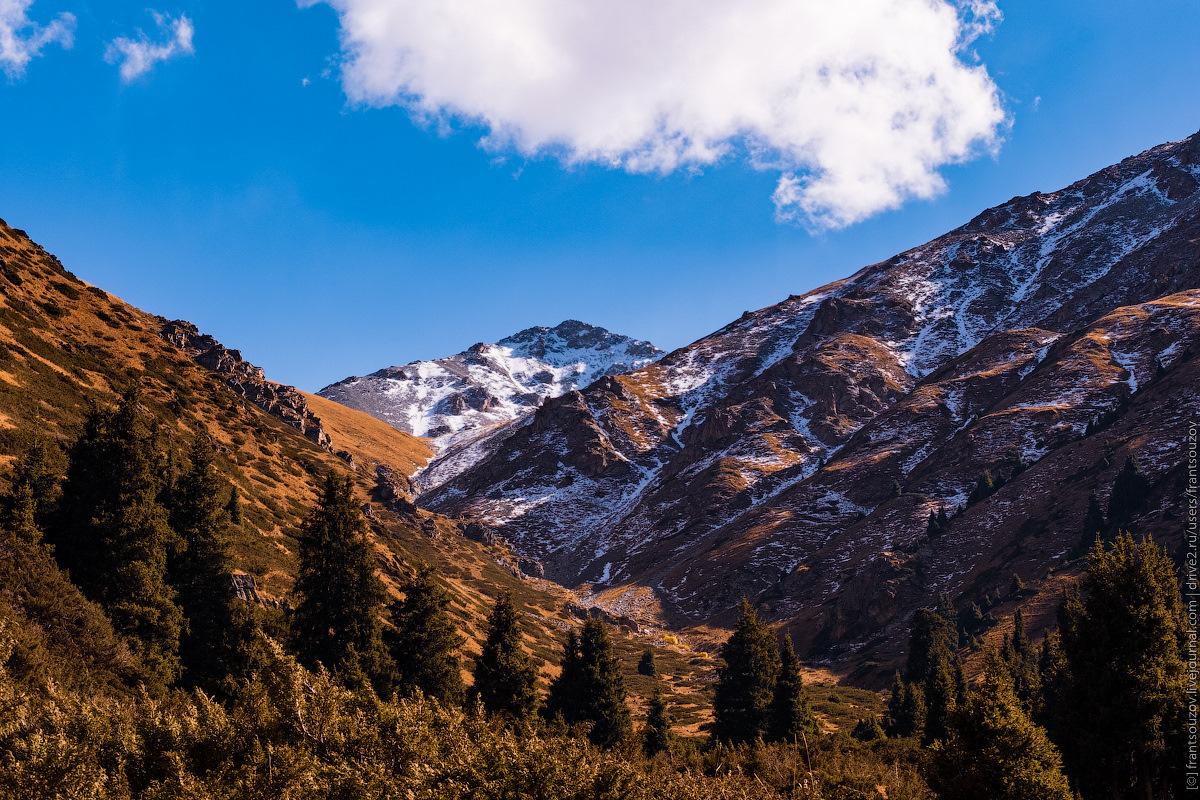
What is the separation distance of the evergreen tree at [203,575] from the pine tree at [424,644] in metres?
7.04

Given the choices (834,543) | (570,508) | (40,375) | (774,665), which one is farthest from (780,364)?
(40,375)

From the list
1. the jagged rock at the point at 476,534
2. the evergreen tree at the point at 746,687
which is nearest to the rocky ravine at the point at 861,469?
the jagged rock at the point at 476,534

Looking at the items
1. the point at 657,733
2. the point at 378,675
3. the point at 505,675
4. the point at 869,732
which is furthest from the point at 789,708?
the point at 378,675

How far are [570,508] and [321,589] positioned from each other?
140 metres

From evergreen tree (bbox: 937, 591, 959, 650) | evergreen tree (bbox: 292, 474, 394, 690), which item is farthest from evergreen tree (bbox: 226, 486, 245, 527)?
evergreen tree (bbox: 937, 591, 959, 650)

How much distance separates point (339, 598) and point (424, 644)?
4.53m

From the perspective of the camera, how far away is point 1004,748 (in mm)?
15008

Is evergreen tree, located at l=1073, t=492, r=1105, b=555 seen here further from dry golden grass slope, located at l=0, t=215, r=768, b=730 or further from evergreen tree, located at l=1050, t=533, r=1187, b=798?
evergreen tree, located at l=1050, t=533, r=1187, b=798

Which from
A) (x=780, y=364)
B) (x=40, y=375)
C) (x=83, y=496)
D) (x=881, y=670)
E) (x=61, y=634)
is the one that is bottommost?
(x=881, y=670)

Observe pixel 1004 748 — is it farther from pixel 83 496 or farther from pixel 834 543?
pixel 834 543

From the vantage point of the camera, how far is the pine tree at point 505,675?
29047 millimetres

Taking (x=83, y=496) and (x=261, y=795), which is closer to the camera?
(x=261, y=795)

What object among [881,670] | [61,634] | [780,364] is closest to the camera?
[61,634]

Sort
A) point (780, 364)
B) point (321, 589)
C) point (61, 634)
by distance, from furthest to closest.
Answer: point (780, 364), point (321, 589), point (61, 634)
